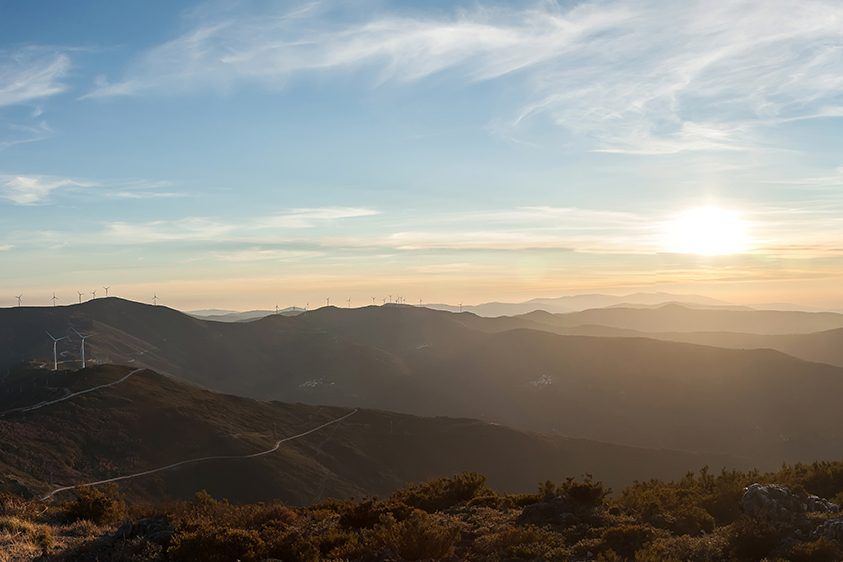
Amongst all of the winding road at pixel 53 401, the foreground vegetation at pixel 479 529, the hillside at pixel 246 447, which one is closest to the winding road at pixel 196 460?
the hillside at pixel 246 447

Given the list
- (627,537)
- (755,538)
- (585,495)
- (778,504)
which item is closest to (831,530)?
(755,538)

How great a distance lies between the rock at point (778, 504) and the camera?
16672 millimetres

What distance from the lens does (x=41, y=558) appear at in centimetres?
1582

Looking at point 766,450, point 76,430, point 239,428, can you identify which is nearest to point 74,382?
point 76,430

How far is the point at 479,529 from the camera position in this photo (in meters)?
18.2

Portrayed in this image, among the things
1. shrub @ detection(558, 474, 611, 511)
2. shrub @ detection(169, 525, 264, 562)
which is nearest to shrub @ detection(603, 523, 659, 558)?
shrub @ detection(558, 474, 611, 511)

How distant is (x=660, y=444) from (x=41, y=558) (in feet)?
590

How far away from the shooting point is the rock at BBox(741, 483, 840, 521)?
54.7 feet

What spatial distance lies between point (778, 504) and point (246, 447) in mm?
106493

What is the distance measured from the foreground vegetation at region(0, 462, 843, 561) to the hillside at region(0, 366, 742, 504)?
60.1 m

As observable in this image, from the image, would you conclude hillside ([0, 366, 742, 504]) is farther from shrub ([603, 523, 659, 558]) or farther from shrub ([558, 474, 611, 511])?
shrub ([603, 523, 659, 558])

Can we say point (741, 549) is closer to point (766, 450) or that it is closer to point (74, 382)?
point (74, 382)

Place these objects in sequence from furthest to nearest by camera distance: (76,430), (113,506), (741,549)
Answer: (76,430) → (113,506) → (741,549)

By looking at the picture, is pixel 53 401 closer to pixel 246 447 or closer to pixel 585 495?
pixel 246 447
